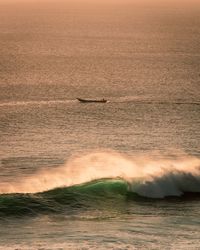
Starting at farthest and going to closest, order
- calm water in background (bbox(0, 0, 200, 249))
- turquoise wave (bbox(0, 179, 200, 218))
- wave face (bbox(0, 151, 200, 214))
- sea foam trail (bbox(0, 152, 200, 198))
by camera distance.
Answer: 1. sea foam trail (bbox(0, 152, 200, 198))
2. wave face (bbox(0, 151, 200, 214))
3. turquoise wave (bbox(0, 179, 200, 218))
4. calm water in background (bbox(0, 0, 200, 249))

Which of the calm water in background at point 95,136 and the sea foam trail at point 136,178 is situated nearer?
the calm water in background at point 95,136

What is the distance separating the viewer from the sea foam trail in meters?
51.5

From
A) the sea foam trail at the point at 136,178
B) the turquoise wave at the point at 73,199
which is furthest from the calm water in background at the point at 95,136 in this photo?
the sea foam trail at the point at 136,178

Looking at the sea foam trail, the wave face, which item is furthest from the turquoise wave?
the sea foam trail

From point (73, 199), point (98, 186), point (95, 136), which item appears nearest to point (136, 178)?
point (98, 186)

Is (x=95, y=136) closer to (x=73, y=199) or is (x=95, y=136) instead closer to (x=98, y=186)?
(x=98, y=186)

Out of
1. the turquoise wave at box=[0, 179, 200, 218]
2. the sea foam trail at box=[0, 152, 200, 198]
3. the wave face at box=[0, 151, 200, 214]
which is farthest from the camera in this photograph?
the sea foam trail at box=[0, 152, 200, 198]

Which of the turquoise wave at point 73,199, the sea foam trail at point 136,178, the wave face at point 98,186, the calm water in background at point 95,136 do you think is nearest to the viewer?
the calm water in background at point 95,136

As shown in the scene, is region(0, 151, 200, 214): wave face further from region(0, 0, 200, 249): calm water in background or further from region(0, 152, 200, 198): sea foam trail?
region(0, 0, 200, 249): calm water in background

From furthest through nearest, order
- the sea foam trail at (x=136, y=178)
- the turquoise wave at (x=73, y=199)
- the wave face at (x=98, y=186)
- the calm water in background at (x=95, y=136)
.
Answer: the sea foam trail at (x=136, y=178), the wave face at (x=98, y=186), the turquoise wave at (x=73, y=199), the calm water in background at (x=95, y=136)

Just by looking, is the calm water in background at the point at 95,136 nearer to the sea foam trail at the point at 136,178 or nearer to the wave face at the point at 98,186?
the wave face at the point at 98,186

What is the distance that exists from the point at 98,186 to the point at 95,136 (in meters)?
31.5

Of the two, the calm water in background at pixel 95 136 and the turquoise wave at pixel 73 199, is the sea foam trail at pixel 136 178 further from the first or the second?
the calm water in background at pixel 95 136

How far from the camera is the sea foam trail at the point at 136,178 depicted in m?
51.5
